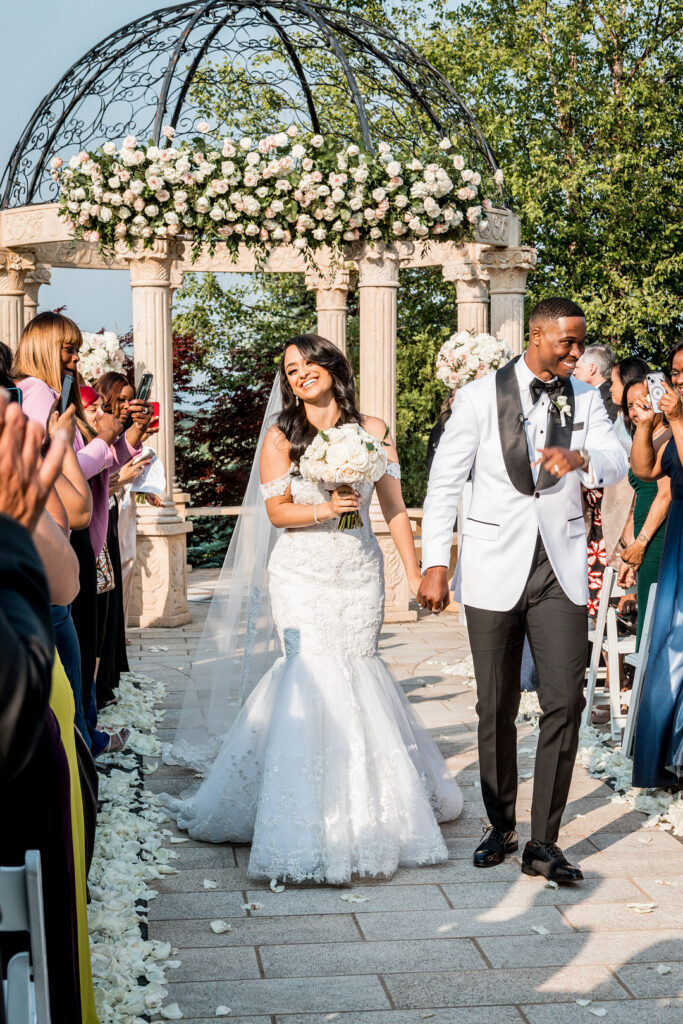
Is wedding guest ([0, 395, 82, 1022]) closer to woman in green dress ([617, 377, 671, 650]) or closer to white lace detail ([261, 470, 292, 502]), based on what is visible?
white lace detail ([261, 470, 292, 502])

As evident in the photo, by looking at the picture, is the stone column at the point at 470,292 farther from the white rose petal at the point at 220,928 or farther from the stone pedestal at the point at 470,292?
the white rose petal at the point at 220,928

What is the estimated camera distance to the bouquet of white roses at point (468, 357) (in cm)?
911

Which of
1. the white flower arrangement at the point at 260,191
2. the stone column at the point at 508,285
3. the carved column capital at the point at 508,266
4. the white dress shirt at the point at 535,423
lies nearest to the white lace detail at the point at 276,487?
the white dress shirt at the point at 535,423

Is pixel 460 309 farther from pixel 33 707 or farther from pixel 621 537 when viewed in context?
pixel 33 707

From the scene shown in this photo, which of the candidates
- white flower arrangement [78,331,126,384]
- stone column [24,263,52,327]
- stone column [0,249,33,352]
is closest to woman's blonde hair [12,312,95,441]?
white flower arrangement [78,331,126,384]

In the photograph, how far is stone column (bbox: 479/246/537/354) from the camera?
1152cm

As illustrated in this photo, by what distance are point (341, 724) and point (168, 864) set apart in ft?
3.14

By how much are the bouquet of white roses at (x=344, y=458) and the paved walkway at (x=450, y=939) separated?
1631 mm

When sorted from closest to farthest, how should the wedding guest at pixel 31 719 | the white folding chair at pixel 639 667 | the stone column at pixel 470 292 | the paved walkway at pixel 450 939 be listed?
the wedding guest at pixel 31 719 → the paved walkway at pixel 450 939 → the white folding chair at pixel 639 667 → the stone column at pixel 470 292

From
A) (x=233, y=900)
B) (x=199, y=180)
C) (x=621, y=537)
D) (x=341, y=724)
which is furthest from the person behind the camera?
(x=199, y=180)

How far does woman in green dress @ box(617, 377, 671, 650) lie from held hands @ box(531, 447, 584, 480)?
1.92m

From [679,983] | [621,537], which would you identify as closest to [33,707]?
[679,983]

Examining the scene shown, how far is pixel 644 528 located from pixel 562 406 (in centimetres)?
212

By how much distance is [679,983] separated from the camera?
371 centimetres
